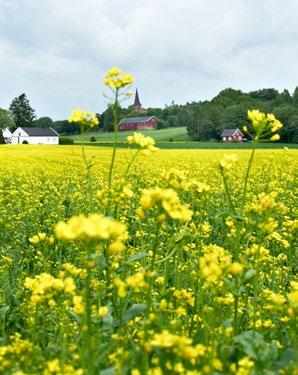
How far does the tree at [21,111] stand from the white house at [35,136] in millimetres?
13669

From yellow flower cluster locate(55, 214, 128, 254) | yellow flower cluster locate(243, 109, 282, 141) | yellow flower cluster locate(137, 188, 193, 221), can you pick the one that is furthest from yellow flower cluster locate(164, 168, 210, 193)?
yellow flower cluster locate(55, 214, 128, 254)

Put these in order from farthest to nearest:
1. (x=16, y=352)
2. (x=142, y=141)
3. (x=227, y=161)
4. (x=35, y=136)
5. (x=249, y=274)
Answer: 1. (x=35, y=136)
2. (x=142, y=141)
3. (x=227, y=161)
4. (x=249, y=274)
5. (x=16, y=352)

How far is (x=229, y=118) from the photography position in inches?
2968

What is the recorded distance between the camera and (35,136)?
87312mm

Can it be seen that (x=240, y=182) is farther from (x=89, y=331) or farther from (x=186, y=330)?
(x=89, y=331)

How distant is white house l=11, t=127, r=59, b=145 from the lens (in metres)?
87.3

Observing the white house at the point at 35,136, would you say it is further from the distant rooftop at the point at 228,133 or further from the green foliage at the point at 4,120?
the distant rooftop at the point at 228,133

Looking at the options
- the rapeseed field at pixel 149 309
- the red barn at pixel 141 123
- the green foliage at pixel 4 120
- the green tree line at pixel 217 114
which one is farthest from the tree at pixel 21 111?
the rapeseed field at pixel 149 309

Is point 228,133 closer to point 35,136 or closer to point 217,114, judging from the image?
point 217,114

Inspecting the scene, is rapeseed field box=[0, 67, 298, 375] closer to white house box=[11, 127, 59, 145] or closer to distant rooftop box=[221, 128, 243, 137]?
distant rooftop box=[221, 128, 243, 137]

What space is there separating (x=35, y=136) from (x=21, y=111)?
60.5 ft

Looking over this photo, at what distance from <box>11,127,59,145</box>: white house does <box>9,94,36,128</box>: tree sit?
44.8 feet

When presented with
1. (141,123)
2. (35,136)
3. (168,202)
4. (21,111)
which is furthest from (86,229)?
(141,123)

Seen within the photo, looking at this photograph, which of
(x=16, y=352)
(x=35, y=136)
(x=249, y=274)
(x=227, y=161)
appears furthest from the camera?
(x=35, y=136)
